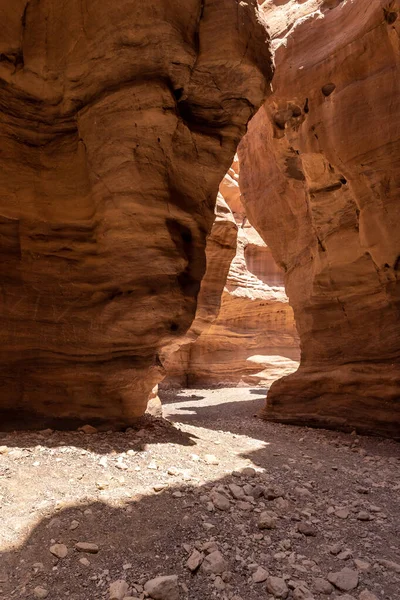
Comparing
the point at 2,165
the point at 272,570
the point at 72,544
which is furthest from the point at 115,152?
the point at 272,570

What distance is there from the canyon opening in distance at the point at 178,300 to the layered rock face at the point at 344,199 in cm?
4

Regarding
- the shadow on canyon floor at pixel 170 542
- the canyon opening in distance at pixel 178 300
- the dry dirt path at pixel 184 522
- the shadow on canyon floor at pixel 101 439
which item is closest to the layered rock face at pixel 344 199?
the canyon opening in distance at pixel 178 300

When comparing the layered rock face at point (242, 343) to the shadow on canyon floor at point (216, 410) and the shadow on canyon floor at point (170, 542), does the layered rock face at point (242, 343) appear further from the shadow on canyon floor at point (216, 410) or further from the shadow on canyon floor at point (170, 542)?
the shadow on canyon floor at point (170, 542)

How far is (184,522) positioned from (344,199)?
24.7 feet

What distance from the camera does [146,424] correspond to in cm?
568

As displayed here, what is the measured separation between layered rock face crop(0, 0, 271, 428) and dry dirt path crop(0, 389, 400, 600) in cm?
97

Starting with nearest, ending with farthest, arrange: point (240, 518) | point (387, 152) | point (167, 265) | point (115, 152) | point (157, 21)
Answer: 1. point (240, 518)
2. point (157, 21)
3. point (115, 152)
4. point (167, 265)
5. point (387, 152)

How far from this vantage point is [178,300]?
5359 millimetres

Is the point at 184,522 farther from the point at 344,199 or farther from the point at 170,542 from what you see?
the point at 344,199

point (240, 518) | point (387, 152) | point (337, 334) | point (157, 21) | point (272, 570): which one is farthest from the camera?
point (337, 334)

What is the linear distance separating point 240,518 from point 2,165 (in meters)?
4.76

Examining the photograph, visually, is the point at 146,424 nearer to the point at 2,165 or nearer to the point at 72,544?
the point at 72,544

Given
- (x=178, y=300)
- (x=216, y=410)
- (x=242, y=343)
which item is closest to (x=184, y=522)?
(x=178, y=300)

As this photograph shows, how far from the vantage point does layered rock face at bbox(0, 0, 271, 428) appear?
4.65 m
